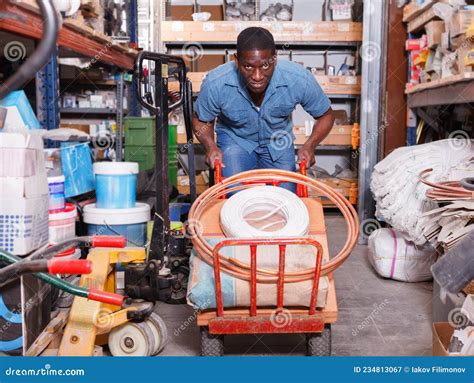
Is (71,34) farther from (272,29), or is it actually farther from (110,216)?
(272,29)

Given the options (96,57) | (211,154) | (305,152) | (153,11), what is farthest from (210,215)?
(153,11)

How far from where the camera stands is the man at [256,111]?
3.03m

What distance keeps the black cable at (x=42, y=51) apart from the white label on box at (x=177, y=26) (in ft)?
18.2

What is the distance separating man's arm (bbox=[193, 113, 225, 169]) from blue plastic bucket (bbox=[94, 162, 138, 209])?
2.15 ft

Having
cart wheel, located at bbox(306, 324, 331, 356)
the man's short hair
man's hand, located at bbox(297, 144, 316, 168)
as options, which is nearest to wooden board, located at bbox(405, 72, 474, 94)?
man's hand, located at bbox(297, 144, 316, 168)

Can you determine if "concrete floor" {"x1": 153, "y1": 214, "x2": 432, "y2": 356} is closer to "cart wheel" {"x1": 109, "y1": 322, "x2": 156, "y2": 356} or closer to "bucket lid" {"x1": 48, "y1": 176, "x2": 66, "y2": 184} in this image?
"cart wheel" {"x1": 109, "y1": 322, "x2": 156, "y2": 356}

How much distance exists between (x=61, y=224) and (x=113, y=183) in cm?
48

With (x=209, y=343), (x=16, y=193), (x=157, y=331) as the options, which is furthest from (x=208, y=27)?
(x=209, y=343)

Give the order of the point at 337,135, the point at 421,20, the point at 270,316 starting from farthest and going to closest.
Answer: the point at 337,135 < the point at 421,20 < the point at 270,316

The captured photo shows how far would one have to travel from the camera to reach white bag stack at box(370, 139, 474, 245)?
3082mm

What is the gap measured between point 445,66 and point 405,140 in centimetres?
139

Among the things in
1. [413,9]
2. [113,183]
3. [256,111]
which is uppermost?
[413,9]

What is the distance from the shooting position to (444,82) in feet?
10.9

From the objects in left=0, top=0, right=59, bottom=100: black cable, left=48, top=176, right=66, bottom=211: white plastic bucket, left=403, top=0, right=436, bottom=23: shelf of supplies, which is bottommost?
left=48, top=176, right=66, bottom=211: white plastic bucket
